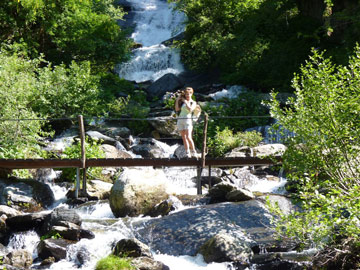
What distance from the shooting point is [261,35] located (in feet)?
74.2

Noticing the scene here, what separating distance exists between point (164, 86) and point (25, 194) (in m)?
12.1

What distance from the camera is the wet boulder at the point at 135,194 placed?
1020 centimetres

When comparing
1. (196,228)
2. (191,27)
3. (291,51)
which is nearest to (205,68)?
(191,27)

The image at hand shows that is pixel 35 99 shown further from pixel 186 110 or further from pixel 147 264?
pixel 147 264

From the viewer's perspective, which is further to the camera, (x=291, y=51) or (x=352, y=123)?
(x=291, y=51)

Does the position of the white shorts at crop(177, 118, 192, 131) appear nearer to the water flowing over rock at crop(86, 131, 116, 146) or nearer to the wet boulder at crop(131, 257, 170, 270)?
the wet boulder at crop(131, 257, 170, 270)

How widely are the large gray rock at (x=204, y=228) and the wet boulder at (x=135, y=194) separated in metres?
0.79

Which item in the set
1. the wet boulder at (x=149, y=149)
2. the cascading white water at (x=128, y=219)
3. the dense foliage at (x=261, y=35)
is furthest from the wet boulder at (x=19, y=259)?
the dense foliage at (x=261, y=35)

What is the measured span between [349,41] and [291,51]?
3662 millimetres

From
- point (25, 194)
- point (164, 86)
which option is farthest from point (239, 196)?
point (164, 86)

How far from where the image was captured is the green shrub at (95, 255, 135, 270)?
7284mm

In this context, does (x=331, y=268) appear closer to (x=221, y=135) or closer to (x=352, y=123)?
(x=352, y=123)

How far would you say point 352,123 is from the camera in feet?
21.1

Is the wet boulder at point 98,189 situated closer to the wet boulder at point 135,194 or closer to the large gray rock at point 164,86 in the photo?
the wet boulder at point 135,194
